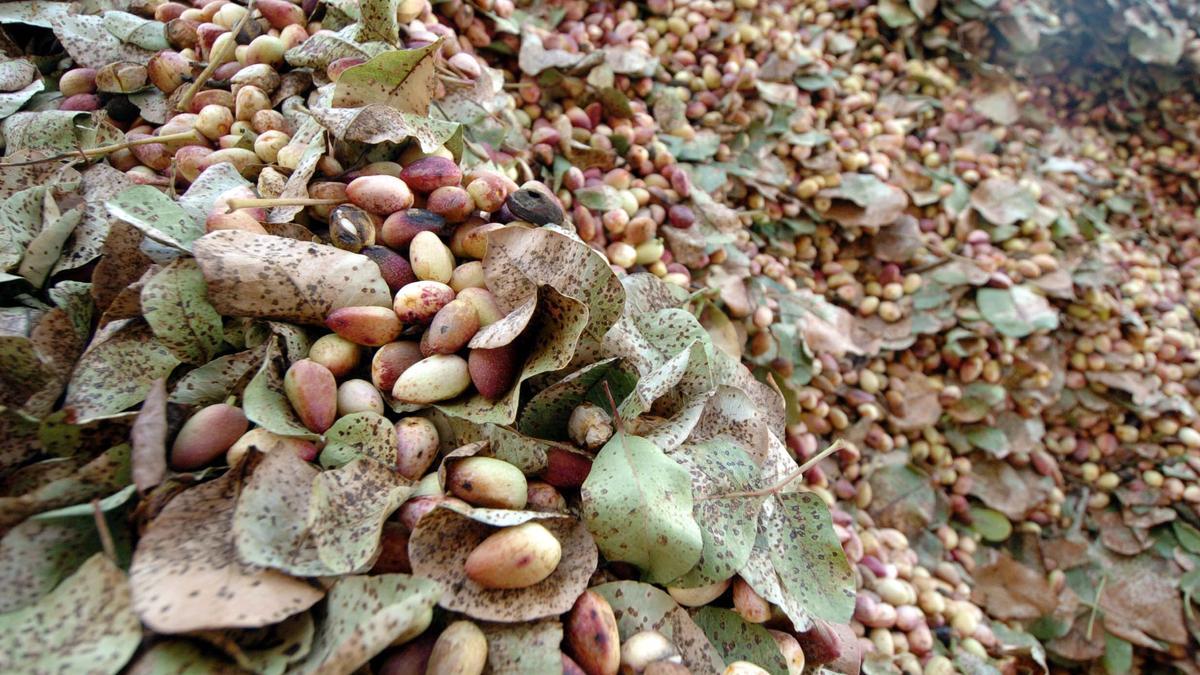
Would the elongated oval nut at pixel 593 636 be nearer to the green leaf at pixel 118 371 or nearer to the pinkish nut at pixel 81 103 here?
the green leaf at pixel 118 371

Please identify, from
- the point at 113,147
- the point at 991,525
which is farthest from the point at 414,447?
the point at 991,525

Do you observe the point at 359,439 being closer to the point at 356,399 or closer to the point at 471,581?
the point at 356,399

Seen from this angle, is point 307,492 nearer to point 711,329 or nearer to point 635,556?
point 635,556

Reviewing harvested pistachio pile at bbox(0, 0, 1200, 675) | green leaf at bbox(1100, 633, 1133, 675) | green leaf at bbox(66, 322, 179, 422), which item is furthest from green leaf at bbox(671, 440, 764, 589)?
green leaf at bbox(1100, 633, 1133, 675)

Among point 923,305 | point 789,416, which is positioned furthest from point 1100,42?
point 789,416

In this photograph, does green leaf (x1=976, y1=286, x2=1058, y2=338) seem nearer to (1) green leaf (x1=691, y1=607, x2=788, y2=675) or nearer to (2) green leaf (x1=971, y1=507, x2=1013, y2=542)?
(2) green leaf (x1=971, y1=507, x2=1013, y2=542)

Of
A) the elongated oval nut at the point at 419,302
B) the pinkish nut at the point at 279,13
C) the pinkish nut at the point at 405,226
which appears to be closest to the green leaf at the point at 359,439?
the elongated oval nut at the point at 419,302
